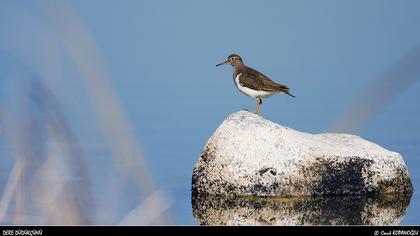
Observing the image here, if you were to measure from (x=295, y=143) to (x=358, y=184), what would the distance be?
83 cm

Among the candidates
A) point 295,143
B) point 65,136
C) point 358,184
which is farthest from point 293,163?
point 65,136

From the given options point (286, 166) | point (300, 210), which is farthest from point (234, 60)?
point (300, 210)

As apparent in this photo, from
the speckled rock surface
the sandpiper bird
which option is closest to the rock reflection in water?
the speckled rock surface

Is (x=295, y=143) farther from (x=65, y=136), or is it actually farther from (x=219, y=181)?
(x=65, y=136)

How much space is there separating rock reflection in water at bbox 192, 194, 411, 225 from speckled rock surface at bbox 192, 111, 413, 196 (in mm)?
158

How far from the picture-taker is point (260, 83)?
9.98 m

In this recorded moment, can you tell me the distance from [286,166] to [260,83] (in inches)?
84.3

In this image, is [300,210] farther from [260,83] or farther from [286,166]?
[260,83]

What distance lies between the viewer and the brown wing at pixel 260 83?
32.3ft

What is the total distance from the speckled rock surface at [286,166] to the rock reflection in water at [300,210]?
0.52 ft

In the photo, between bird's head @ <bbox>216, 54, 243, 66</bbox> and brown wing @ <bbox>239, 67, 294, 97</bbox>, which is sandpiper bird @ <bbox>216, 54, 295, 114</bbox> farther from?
bird's head @ <bbox>216, 54, 243, 66</bbox>

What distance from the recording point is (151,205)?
309 cm

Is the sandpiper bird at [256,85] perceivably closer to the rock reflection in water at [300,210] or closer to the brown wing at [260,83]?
the brown wing at [260,83]

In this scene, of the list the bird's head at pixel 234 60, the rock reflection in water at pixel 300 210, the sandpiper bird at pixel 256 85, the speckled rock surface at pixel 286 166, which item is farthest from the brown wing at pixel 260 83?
the rock reflection in water at pixel 300 210
